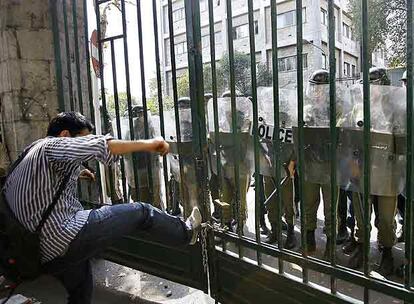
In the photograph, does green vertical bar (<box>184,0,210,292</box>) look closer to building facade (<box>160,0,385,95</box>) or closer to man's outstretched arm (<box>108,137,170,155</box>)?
building facade (<box>160,0,385,95</box>)

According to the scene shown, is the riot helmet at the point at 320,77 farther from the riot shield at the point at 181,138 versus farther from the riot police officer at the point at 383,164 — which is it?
the riot shield at the point at 181,138

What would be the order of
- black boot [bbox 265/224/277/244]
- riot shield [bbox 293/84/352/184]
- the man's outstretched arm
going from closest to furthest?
the man's outstretched arm → riot shield [bbox 293/84/352/184] → black boot [bbox 265/224/277/244]

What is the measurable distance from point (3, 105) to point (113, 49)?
1.38 meters

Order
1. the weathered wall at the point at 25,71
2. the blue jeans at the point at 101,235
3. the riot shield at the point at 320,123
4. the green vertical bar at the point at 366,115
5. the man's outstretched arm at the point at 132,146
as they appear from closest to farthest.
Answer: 1. the green vertical bar at the point at 366,115
2. the man's outstretched arm at the point at 132,146
3. the blue jeans at the point at 101,235
4. the riot shield at the point at 320,123
5. the weathered wall at the point at 25,71

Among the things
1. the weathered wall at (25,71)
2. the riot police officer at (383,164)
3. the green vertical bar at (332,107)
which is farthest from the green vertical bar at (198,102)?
the weathered wall at (25,71)

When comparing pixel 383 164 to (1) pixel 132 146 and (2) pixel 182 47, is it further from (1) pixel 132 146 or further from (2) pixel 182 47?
(2) pixel 182 47

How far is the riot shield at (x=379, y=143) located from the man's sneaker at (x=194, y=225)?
3.63 feet

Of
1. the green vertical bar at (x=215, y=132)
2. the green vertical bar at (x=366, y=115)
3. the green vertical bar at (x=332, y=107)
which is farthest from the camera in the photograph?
the green vertical bar at (x=215, y=132)

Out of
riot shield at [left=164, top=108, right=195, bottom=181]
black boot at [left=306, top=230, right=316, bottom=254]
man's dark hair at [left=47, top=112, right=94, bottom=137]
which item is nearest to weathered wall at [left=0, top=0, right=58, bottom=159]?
riot shield at [left=164, top=108, right=195, bottom=181]

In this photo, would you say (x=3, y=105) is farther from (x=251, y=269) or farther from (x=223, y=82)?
(x=251, y=269)

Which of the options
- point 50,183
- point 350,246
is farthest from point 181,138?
point 350,246

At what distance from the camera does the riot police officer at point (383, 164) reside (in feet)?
8.86

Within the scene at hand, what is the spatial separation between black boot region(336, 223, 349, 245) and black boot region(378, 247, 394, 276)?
0.75 metres

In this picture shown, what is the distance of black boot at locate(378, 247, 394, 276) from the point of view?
3.10m
